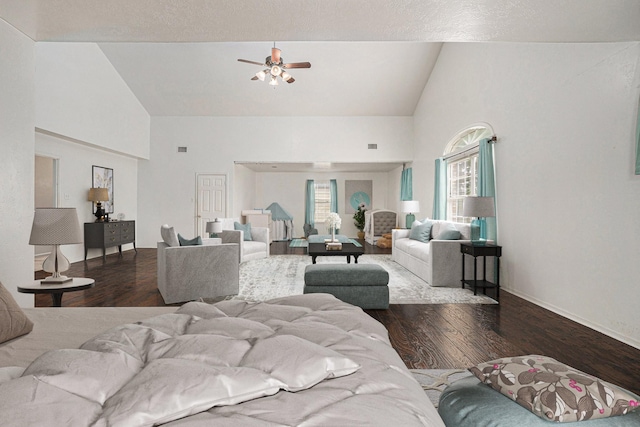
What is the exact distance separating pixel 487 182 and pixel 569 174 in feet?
5.23

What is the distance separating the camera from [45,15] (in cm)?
294

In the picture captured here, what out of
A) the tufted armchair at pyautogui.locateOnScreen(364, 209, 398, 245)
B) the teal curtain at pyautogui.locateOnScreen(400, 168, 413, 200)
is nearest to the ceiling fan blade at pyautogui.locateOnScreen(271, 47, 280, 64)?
the teal curtain at pyautogui.locateOnScreen(400, 168, 413, 200)

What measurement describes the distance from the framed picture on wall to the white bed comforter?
7.72 meters

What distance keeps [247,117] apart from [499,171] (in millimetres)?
6204

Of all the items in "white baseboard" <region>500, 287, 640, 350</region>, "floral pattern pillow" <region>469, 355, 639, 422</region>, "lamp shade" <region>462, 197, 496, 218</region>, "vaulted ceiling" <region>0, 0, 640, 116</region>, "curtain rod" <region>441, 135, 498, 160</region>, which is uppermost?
"vaulted ceiling" <region>0, 0, 640, 116</region>

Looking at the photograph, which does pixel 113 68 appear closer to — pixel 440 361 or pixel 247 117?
pixel 247 117

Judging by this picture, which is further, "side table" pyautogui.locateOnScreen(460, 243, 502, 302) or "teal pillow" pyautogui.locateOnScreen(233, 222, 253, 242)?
"teal pillow" pyautogui.locateOnScreen(233, 222, 253, 242)

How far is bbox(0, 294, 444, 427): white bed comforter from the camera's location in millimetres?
824

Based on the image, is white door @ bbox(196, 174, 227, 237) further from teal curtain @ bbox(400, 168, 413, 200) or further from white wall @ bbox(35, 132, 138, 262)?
teal curtain @ bbox(400, 168, 413, 200)

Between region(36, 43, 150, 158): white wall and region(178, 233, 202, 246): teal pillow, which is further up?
region(36, 43, 150, 158): white wall

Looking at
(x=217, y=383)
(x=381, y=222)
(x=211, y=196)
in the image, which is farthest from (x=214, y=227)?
(x=217, y=383)

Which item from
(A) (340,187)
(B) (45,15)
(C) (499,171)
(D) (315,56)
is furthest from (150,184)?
(C) (499,171)

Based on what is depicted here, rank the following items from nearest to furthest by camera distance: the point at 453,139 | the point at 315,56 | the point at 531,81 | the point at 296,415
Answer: the point at 296,415 < the point at 531,81 < the point at 453,139 < the point at 315,56

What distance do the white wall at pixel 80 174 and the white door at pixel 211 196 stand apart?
5.50ft
